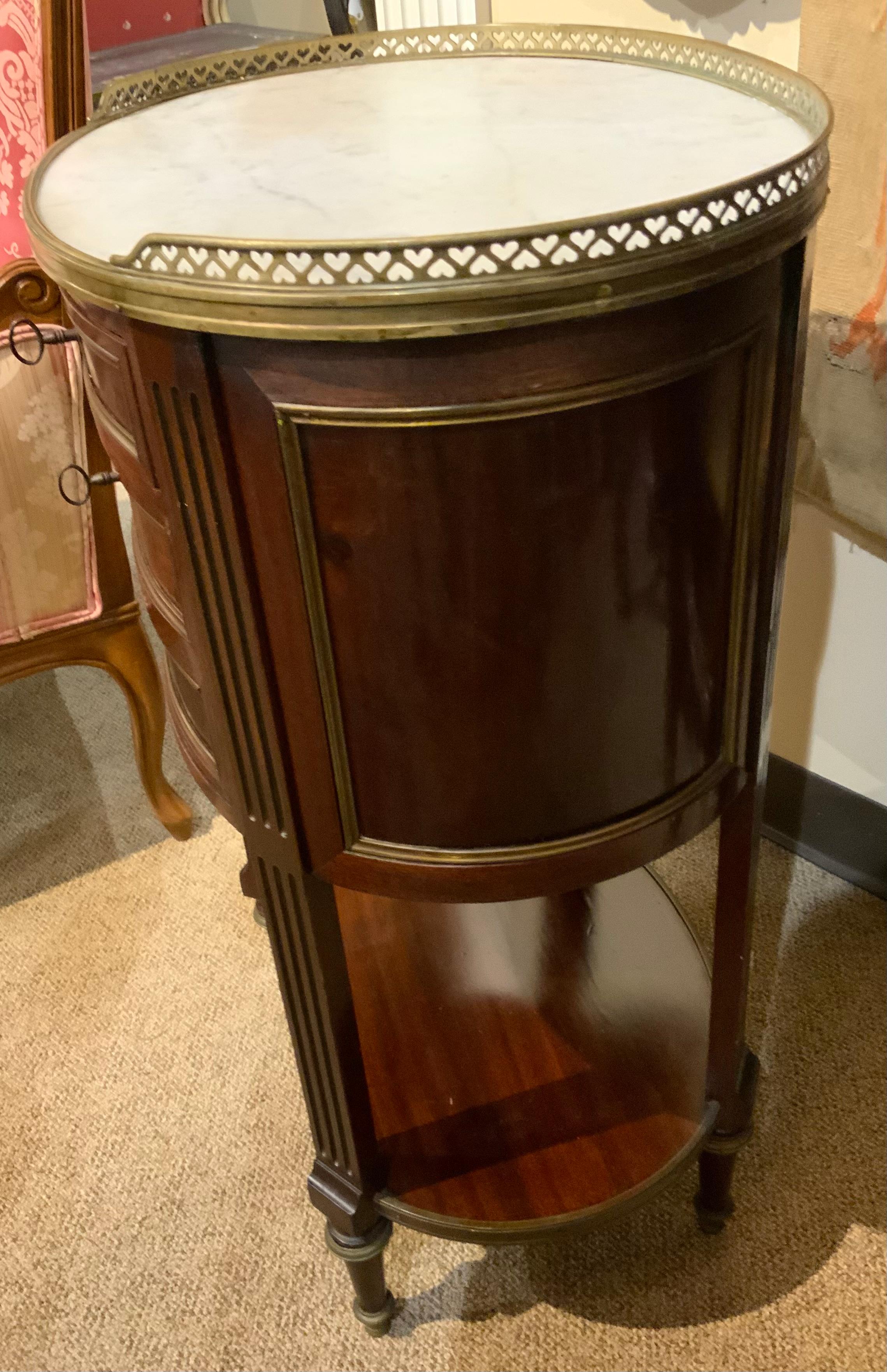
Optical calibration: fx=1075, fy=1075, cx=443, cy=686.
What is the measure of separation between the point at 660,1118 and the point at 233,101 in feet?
3.02

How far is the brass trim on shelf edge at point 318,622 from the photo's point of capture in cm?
54

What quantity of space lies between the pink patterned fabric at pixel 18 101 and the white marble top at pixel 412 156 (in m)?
0.35

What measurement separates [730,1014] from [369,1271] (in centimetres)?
38

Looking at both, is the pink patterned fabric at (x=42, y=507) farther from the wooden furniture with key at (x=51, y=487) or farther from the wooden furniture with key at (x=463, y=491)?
the wooden furniture with key at (x=463, y=491)

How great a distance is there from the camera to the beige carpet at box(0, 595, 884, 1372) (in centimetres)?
95

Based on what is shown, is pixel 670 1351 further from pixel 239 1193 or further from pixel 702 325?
pixel 702 325

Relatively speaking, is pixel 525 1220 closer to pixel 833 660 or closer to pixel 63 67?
pixel 833 660

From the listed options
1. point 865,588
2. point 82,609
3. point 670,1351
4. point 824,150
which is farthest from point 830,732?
point 82,609

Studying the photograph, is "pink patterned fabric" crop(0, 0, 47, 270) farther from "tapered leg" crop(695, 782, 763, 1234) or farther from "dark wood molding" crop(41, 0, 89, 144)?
"tapered leg" crop(695, 782, 763, 1234)

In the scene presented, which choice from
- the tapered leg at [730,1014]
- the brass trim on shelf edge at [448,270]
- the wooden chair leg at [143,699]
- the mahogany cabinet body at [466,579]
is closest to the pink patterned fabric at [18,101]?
the wooden chair leg at [143,699]

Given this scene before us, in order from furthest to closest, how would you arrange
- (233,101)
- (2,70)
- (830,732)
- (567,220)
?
(830,732)
(2,70)
(233,101)
(567,220)

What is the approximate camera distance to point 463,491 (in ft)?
1.76

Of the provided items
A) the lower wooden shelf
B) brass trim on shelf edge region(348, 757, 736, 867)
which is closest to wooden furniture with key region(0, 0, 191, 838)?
the lower wooden shelf

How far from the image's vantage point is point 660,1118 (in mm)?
934
